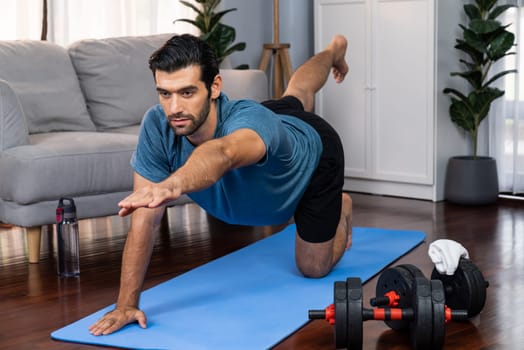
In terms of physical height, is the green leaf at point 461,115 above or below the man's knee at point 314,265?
above

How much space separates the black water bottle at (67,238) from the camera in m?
3.18

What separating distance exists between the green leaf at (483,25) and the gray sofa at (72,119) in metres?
1.16

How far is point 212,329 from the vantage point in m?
2.51

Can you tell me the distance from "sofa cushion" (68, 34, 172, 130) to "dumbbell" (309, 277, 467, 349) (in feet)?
7.55

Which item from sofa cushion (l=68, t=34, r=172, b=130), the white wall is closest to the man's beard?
sofa cushion (l=68, t=34, r=172, b=130)

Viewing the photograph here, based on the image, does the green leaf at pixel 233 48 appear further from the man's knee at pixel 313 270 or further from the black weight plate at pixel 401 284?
the black weight plate at pixel 401 284

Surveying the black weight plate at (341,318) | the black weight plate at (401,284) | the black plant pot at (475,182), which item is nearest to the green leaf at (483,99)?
the black plant pot at (475,182)

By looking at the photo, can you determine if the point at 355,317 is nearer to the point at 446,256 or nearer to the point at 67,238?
the point at 446,256

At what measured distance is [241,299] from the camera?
2.82 metres

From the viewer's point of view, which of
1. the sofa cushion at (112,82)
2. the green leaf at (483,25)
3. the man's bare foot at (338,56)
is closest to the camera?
the man's bare foot at (338,56)

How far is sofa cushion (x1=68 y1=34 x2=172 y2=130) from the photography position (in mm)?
4277

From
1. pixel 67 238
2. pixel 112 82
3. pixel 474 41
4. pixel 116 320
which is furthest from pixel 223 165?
pixel 474 41

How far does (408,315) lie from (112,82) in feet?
8.27

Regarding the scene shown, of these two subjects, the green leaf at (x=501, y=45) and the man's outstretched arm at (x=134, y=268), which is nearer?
the man's outstretched arm at (x=134, y=268)
